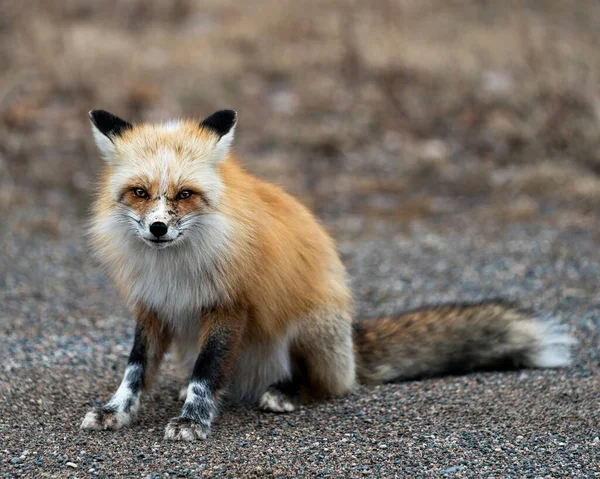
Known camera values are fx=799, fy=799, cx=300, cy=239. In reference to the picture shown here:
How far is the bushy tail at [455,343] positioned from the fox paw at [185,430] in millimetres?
1555

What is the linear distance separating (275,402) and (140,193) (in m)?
1.67

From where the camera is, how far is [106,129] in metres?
4.74

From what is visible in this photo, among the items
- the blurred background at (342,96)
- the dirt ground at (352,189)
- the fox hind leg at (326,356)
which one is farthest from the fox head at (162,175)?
the blurred background at (342,96)

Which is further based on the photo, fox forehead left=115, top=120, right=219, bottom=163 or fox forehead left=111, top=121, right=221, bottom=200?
fox forehead left=115, top=120, right=219, bottom=163

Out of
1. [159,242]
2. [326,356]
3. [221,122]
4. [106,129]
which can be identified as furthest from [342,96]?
[159,242]

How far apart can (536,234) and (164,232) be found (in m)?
7.07

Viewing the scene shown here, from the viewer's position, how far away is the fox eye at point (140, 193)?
4465 mm

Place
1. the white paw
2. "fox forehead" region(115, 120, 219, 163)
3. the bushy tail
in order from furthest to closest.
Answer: the bushy tail
the white paw
"fox forehead" region(115, 120, 219, 163)

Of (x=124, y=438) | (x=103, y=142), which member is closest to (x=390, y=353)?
(x=124, y=438)

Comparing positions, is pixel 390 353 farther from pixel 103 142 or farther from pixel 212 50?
pixel 212 50

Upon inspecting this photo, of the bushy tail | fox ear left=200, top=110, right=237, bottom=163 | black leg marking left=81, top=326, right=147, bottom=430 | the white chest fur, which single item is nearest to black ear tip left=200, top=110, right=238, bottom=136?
fox ear left=200, top=110, right=237, bottom=163

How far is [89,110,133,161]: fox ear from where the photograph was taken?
472 cm

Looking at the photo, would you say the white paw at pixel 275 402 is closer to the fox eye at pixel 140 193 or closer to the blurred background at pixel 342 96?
the fox eye at pixel 140 193

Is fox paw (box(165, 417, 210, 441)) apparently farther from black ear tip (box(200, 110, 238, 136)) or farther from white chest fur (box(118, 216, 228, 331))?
black ear tip (box(200, 110, 238, 136))
